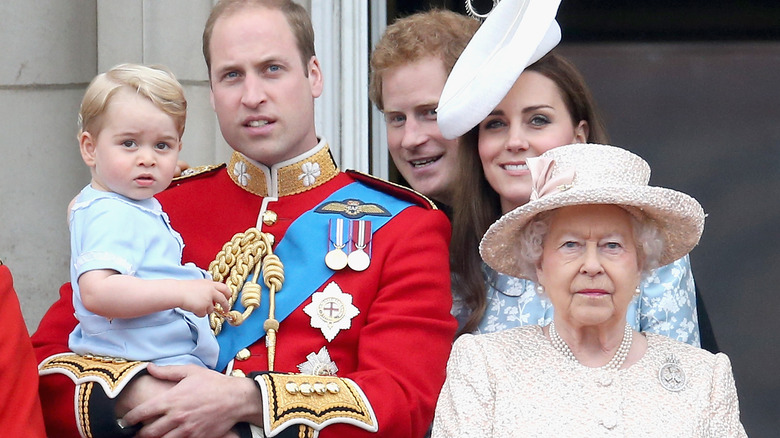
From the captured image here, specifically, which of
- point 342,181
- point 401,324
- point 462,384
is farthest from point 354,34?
point 462,384

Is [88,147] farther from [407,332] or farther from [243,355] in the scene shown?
[407,332]

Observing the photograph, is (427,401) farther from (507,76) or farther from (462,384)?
(507,76)

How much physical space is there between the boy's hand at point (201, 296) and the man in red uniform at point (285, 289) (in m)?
0.15

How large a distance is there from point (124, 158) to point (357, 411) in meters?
0.72

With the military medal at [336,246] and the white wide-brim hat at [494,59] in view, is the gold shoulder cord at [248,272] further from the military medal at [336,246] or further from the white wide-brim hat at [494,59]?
the white wide-brim hat at [494,59]

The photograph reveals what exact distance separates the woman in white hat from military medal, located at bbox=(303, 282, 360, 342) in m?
0.35

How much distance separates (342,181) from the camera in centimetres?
374

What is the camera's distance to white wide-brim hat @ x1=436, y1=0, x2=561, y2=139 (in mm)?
3578

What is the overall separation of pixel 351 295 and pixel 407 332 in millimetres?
175

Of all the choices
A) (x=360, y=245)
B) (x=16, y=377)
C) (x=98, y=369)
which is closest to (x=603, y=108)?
(x=360, y=245)

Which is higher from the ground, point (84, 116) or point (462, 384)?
point (84, 116)

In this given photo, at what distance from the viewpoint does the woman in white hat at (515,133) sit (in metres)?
3.55

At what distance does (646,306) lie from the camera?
3518mm

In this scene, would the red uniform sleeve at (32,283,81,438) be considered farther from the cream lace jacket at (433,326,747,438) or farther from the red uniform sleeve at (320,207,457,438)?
the cream lace jacket at (433,326,747,438)
